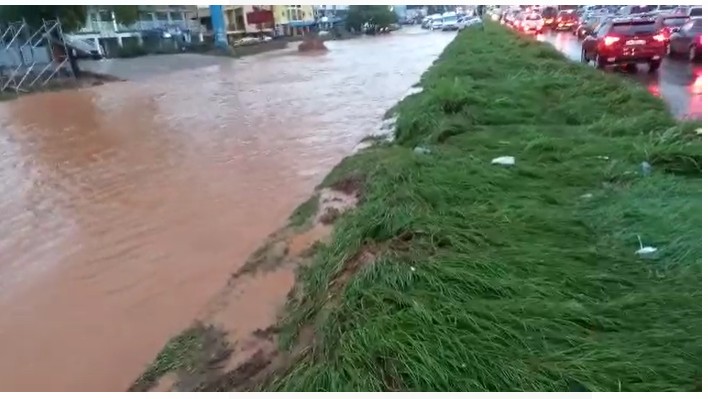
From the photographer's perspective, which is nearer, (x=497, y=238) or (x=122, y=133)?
(x=497, y=238)

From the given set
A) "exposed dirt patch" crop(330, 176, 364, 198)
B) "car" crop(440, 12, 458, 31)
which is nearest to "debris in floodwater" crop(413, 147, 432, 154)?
"exposed dirt patch" crop(330, 176, 364, 198)

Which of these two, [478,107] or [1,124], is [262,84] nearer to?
[1,124]

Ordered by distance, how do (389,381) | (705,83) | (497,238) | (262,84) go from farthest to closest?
(262,84) < (497,238) < (389,381) < (705,83)

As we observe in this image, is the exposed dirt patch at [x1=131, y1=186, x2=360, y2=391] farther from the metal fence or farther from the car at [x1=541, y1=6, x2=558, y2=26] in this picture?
the metal fence

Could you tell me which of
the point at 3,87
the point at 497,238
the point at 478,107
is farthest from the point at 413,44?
the point at 497,238

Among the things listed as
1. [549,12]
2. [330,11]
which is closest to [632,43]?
[549,12]

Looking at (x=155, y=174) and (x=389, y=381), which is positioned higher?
(x=389, y=381)

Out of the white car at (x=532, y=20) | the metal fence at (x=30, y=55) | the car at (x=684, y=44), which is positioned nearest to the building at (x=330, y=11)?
the white car at (x=532, y=20)

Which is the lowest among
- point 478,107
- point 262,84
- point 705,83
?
point 262,84

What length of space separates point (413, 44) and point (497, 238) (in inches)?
958

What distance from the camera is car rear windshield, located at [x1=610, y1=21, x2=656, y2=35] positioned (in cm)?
1288

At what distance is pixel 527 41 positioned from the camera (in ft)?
60.7

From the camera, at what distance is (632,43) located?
1299 centimetres

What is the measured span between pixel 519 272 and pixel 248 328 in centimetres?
172
